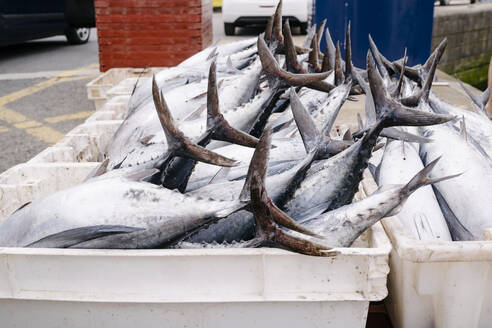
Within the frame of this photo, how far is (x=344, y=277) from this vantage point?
4.09 ft

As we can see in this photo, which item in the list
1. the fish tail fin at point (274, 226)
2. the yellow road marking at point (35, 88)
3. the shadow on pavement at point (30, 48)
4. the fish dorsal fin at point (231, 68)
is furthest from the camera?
the shadow on pavement at point (30, 48)

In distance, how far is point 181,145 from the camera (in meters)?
1.43

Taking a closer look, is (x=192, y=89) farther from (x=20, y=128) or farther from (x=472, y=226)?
(x=20, y=128)

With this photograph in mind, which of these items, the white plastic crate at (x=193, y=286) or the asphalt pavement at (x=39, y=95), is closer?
the white plastic crate at (x=193, y=286)

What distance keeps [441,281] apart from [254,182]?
589 millimetres

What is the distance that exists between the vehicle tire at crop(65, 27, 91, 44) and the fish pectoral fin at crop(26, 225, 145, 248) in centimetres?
969

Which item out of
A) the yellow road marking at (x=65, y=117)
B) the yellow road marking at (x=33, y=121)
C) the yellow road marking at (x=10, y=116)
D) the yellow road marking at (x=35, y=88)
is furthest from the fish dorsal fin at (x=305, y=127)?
the yellow road marking at (x=35, y=88)

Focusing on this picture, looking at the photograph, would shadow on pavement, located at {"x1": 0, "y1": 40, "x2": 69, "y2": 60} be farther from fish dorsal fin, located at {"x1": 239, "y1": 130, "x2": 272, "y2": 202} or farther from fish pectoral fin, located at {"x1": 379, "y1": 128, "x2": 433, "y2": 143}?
fish dorsal fin, located at {"x1": 239, "y1": 130, "x2": 272, "y2": 202}

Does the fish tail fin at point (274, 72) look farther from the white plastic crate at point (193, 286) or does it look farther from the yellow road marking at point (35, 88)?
the yellow road marking at point (35, 88)

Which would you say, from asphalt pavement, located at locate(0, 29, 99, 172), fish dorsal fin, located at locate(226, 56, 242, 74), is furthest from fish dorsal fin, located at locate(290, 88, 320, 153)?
asphalt pavement, located at locate(0, 29, 99, 172)

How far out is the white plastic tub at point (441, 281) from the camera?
1.26 meters

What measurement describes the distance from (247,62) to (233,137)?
1.37 metres

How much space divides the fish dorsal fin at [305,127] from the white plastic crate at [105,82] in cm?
195

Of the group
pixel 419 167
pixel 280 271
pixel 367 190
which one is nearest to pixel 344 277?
pixel 280 271
